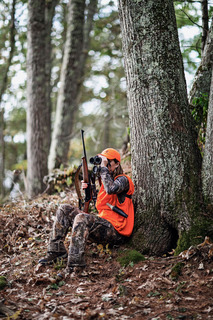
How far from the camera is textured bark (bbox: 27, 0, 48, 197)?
9469mm

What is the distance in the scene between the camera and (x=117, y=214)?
4875mm

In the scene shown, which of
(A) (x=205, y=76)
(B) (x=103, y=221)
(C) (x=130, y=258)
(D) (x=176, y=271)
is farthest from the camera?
(A) (x=205, y=76)

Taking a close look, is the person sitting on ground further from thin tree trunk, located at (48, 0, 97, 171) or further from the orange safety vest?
thin tree trunk, located at (48, 0, 97, 171)

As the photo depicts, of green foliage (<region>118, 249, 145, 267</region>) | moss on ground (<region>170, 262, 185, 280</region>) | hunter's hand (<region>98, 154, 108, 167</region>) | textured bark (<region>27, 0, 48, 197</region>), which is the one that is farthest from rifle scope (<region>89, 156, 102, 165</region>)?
textured bark (<region>27, 0, 48, 197</region>)

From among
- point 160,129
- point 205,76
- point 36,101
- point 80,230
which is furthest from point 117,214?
point 36,101

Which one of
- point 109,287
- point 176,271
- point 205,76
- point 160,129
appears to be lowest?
point 109,287

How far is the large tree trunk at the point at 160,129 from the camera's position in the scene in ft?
15.1

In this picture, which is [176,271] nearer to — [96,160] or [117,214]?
[117,214]

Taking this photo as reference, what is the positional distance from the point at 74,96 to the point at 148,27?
6449mm

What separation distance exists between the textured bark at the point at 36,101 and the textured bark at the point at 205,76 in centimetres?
536

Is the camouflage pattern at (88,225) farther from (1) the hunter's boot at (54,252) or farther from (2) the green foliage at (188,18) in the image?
(2) the green foliage at (188,18)

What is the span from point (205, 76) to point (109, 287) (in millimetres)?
3835

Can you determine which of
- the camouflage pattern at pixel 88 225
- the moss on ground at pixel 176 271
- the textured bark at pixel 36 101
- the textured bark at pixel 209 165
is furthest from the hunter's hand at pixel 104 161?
the textured bark at pixel 36 101

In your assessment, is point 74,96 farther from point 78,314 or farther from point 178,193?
point 78,314
